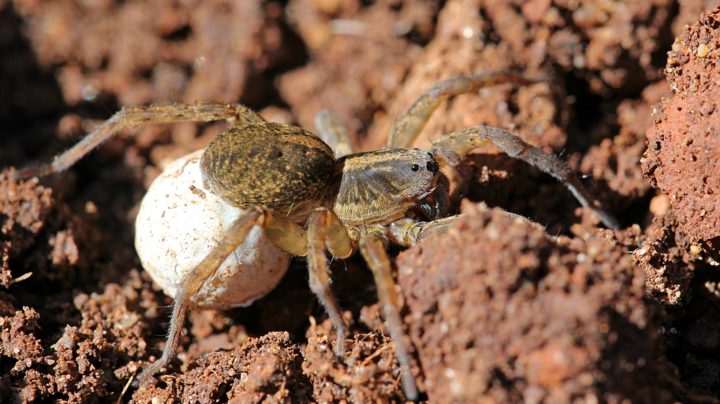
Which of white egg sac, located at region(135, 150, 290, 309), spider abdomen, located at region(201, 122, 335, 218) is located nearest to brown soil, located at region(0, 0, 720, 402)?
white egg sac, located at region(135, 150, 290, 309)

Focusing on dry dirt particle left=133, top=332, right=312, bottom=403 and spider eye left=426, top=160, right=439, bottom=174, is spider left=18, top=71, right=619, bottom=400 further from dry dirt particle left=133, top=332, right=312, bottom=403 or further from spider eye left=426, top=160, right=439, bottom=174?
dry dirt particle left=133, top=332, right=312, bottom=403

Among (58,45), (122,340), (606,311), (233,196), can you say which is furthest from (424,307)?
(58,45)

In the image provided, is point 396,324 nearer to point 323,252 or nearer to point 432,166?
point 323,252

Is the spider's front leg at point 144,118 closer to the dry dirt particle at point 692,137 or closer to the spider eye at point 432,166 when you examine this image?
the spider eye at point 432,166

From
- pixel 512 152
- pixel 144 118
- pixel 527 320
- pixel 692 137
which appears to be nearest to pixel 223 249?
pixel 144 118

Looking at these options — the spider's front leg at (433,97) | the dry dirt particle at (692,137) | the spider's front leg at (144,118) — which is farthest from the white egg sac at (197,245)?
the dry dirt particle at (692,137)

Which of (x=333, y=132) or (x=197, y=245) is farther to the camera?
(x=333, y=132)
